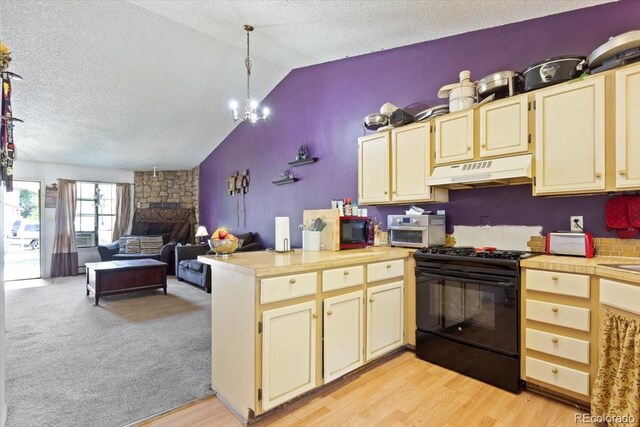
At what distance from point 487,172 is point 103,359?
362 centimetres

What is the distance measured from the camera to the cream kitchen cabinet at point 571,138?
78.2 inches

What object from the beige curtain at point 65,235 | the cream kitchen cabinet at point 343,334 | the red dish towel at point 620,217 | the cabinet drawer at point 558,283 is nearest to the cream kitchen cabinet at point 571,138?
the red dish towel at point 620,217

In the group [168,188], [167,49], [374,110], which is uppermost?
[167,49]

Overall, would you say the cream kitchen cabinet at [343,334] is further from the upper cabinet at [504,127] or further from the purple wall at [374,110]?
the upper cabinet at [504,127]

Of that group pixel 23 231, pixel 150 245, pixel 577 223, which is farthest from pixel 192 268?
pixel 23 231

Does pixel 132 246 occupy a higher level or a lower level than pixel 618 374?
higher

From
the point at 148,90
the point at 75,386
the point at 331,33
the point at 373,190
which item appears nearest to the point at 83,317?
the point at 75,386

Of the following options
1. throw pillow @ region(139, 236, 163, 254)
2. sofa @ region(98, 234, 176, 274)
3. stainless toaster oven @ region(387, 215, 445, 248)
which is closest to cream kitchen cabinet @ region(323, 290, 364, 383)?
stainless toaster oven @ region(387, 215, 445, 248)

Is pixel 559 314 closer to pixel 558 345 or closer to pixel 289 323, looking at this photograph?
pixel 558 345

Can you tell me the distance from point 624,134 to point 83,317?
557 centimetres

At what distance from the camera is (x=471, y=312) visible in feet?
7.72

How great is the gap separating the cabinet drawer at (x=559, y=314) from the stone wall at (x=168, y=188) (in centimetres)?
740

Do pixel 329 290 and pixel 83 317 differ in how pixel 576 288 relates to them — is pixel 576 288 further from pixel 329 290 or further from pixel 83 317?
pixel 83 317

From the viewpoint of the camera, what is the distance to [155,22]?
3.53 meters
